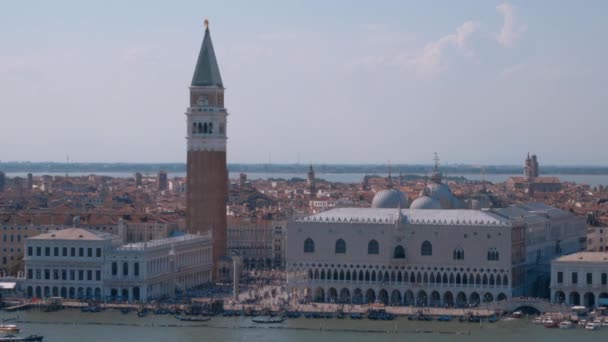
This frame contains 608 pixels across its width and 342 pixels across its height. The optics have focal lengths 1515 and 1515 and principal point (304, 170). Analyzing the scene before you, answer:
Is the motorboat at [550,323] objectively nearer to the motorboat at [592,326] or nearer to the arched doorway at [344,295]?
the motorboat at [592,326]

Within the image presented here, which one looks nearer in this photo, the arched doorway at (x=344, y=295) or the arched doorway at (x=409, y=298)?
the arched doorway at (x=409, y=298)

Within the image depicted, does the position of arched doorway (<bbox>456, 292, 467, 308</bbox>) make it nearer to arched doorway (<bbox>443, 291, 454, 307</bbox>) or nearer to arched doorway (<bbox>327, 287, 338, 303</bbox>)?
arched doorway (<bbox>443, 291, 454, 307</bbox>)

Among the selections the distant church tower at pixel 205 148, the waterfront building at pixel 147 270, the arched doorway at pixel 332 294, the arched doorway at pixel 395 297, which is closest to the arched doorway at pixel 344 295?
the arched doorway at pixel 332 294

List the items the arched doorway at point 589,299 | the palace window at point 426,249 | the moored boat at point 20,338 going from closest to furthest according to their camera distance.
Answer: the moored boat at point 20,338 < the arched doorway at point 589,299 < the palace window at point 426,249

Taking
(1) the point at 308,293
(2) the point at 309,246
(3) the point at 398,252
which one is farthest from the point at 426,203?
(1) the point at 308,293

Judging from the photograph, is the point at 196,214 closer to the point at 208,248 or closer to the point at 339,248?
the point at 208,248

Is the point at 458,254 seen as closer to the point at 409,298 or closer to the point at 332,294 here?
the point at 409,298

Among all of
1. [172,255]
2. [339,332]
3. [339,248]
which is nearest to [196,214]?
[172,255]
